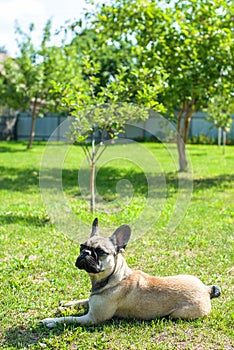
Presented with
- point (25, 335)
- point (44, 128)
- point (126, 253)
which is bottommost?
point (25, 335)

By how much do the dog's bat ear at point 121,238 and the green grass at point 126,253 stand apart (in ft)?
2.17

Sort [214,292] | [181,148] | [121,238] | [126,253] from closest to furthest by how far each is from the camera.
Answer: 1. [121,238]
2. [214,292]
3. [126,253]
4. [181,148]

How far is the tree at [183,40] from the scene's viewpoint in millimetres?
13008

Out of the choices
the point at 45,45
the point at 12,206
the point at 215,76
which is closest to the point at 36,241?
the point at 12,206

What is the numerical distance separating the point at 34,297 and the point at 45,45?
61.1 ft

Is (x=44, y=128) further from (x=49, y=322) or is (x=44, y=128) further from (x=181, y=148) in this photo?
(x=49, y=322)

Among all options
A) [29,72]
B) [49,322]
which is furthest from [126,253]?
[29,72]

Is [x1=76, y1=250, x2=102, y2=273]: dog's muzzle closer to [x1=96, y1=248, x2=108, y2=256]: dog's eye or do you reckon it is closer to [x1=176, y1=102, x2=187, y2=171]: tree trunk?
[x1=96, y1=248, x2=108, y2=256]: dog's eye

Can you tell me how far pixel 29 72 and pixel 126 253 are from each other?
16626 millimetres

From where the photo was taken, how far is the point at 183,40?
13.3m

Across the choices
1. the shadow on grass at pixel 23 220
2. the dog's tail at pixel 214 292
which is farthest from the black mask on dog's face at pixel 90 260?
the shadow on grass at pixel 23 220

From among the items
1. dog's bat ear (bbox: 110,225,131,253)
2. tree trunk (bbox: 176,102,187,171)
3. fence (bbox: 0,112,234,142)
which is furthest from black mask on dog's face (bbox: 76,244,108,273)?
fence (bbox: 0,112,234,142)

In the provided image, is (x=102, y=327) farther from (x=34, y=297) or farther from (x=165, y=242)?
(x=165, y=242)

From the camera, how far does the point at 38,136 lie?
3331cm
